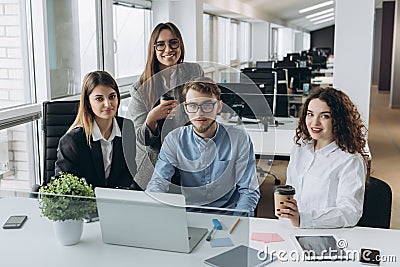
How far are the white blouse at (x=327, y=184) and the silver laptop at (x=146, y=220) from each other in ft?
1.57

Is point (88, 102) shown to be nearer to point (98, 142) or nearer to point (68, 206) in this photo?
point (98, 142)

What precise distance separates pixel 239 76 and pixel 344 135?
2.09 feet

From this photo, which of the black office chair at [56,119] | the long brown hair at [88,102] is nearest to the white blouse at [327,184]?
the long brown hair at [88,102]

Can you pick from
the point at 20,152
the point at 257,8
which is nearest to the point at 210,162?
the point at 20,152

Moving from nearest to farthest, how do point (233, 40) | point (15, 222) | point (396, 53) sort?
1. point (15, 222)
2. point (396, 53)
3. point (233, 40)

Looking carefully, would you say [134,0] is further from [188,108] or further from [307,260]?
[307,260]

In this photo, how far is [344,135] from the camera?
194 centimetres

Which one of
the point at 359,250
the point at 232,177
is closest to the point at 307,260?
the point at 359,250

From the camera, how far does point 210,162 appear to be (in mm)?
2000

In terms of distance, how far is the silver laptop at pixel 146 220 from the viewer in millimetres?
1453

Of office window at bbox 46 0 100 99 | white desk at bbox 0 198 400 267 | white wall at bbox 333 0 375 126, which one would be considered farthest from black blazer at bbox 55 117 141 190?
white wall at bbox 333 0 375 126

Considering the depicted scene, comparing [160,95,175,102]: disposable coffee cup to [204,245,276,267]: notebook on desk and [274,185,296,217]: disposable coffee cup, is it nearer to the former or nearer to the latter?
[274,185,296,217]: disposable coffee cup

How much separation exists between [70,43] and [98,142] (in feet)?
8.05

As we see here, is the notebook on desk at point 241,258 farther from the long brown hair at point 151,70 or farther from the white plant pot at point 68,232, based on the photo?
the long brown hair at point 151,70
